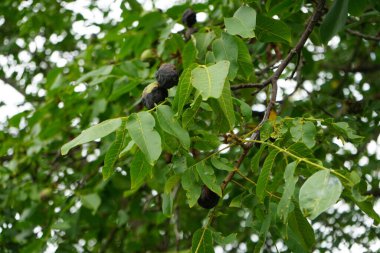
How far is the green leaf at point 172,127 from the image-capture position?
60.9 inches

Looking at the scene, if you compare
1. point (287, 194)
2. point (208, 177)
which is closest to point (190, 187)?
point (208, 177)

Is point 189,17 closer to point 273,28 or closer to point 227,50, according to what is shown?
point 273,28

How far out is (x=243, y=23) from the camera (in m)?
1.81

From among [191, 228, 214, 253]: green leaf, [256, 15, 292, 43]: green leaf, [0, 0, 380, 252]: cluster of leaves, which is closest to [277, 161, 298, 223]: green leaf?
[0, 0, 380, 252]: cluster of leaves

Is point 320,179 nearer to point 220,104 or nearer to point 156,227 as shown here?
point 220,104

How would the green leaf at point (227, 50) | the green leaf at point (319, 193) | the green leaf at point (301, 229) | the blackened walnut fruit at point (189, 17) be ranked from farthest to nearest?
the blackened walnut fruit at point (189, 17)
the green leaf at point (227, 50)
the green leaf at point (301, 229)
the green leaf at point (319, 193)

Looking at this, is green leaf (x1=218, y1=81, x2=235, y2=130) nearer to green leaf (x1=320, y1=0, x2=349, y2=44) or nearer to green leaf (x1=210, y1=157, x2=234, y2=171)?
green leaf (x1=210, y1=157, x2=234, y2=171)

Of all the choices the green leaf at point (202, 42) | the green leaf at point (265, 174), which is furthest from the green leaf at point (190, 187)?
the green leaf at point (202, 42)

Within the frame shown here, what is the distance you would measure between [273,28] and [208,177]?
2.40 ft

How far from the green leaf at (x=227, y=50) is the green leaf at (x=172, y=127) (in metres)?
0.34

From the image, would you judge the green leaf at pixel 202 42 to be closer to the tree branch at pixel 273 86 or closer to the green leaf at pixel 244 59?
the green leaf at pixel 244 59

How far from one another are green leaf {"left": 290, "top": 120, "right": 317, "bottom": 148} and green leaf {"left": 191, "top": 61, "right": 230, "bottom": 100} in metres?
0.36

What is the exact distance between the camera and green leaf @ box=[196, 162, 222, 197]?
161 centimetres

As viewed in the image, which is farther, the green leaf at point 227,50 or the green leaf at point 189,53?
the green leaf at point 189,53
